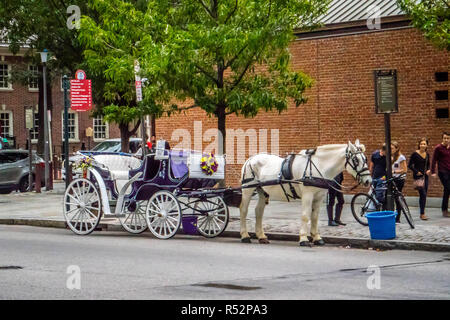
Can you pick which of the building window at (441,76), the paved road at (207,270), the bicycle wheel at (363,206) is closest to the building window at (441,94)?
the building window at (441,76)

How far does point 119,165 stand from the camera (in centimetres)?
1666

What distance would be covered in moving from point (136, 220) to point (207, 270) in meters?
5.55

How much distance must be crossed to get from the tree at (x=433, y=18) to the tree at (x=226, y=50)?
1.99 metres

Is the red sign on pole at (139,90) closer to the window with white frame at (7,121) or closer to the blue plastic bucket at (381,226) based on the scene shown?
the blue plastic bucket at (381,226)

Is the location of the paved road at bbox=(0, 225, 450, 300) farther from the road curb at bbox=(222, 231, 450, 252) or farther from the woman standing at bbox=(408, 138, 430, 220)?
the woman standing at bbox=(408, 138, 430, 220)

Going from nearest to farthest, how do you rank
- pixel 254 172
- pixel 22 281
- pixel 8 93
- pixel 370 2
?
pixel 22 281 < pixel 254 172 < pixel 370 2 < pixel 8 93

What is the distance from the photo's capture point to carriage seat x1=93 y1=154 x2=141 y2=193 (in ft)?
53.4

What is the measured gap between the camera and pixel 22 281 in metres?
9.90

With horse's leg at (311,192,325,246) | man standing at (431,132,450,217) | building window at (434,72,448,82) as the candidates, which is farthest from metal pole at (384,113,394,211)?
building window at (434,72,448,82)

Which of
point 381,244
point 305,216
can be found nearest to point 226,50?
point 305,216

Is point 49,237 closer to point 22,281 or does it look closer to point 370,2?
point 22,281

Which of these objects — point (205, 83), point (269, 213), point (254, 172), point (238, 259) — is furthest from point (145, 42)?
point (238, 259)

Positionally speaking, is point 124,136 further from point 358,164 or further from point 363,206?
point 358,164
